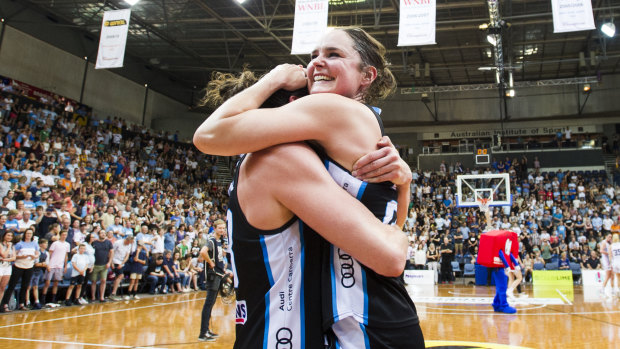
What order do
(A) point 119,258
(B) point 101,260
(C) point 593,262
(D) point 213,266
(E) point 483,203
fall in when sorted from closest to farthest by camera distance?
(D) point 213,266
(B) point 101,260
(A) point 119,258
(E) point 483,203
(C) point 593,262

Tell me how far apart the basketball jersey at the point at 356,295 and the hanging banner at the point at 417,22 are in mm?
9753

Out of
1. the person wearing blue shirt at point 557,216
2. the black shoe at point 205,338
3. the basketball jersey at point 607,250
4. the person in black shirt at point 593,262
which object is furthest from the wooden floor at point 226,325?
the person wearing blue shirt at point 557,216

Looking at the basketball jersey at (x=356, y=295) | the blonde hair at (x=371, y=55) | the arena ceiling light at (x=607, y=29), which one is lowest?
the basketball jersey at (x=356, y=295)

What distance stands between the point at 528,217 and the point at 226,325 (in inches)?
676

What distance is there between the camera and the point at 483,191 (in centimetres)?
1823

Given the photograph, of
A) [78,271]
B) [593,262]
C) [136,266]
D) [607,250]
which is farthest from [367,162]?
[593,262]

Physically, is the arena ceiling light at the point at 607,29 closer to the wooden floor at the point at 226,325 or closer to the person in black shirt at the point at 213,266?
the wooden floor at the point at 226,325

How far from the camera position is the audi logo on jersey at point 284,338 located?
51.3 inches

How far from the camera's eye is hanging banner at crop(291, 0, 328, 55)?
10445mm

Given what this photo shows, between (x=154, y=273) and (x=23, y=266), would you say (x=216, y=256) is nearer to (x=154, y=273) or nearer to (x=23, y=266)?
(x=23, y=266)

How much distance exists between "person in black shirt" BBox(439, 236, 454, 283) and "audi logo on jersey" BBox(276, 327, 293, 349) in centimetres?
1678

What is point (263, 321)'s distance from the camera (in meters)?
1.35

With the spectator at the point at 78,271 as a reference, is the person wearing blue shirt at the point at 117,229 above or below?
above

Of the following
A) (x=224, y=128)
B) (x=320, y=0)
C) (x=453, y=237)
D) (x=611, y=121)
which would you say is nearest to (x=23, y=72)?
(x=320, y=0)
